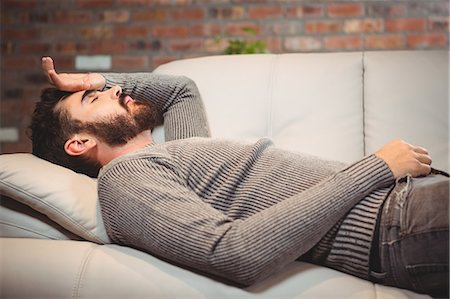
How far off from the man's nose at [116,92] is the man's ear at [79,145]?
5.8 inches

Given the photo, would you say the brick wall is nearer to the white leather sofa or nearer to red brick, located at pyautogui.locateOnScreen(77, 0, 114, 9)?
red brick, located at pyautogui.locateOnScreen(77, 0, 114, 9)

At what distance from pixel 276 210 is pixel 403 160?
34 cm

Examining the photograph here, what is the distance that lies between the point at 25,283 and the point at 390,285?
74 centimetres

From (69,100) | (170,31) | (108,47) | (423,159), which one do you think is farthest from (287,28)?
(423,159)

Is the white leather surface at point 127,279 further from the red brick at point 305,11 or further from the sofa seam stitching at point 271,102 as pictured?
the red brick at point 305,11

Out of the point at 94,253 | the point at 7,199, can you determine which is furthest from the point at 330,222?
the point at 7,199

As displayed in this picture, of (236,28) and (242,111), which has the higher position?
(236,28)

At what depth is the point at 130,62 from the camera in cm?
292

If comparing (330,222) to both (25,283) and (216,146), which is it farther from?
(25,283)

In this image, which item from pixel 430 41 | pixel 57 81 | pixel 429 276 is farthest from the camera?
pixel 430 41

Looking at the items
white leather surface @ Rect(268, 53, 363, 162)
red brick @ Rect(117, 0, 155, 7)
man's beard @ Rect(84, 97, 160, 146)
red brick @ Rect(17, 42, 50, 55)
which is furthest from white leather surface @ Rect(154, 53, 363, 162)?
red brick @ Rect(17, 42, 50, 55)

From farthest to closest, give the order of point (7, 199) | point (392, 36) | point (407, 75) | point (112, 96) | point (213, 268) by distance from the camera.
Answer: point (392, 36), point (407, 75), point (112, 96), point (7, 199), point (213, 268)

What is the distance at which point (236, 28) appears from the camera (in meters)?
2.86

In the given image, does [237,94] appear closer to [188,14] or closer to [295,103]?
[295,103]
